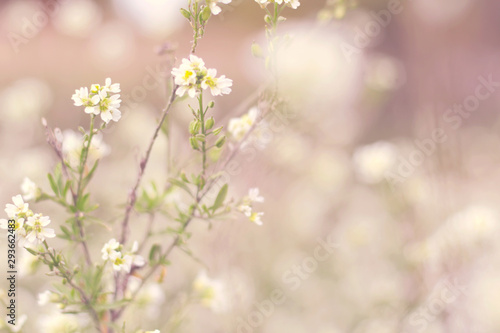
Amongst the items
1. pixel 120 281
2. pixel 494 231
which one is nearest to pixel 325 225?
pixel 494 231

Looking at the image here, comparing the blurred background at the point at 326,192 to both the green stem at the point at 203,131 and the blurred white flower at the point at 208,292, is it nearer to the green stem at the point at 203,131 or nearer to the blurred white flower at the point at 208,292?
the blurred white flower at the point at 208,292

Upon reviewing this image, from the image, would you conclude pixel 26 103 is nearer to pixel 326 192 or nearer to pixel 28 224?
pixel 326 192

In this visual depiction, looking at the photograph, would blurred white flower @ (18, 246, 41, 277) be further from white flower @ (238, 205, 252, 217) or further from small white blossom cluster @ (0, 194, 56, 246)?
white flower @ (238, 205, 252, 217)

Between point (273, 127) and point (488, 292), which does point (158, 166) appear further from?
point (488, 292)

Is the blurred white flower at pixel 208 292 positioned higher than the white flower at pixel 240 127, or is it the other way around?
the white flower at pixel 240 127

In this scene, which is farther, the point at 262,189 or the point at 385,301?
the point at 262,189

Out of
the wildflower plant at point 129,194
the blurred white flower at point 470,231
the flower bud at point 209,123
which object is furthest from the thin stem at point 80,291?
the blurred white flower at point 470,231

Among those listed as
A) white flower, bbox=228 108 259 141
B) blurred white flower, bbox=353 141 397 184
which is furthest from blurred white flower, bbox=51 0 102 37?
white flower, bbox=228 108 259 141
